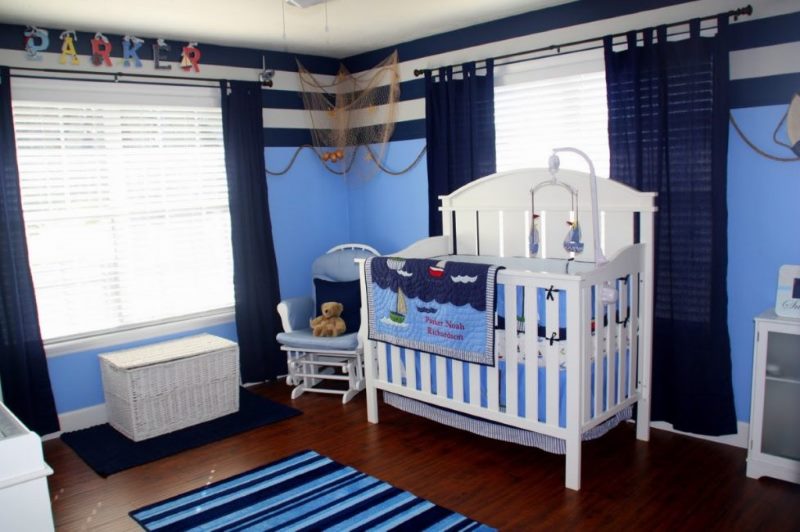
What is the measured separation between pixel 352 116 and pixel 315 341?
1.74m

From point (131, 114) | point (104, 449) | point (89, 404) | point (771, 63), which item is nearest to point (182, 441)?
point (104, 449)

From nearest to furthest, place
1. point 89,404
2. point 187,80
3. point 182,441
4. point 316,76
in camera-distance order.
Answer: point 182,441
point 89,404
point 187,80
point 316,76

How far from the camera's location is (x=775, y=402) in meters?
2.80

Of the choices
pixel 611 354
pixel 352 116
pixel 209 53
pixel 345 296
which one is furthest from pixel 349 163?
pixel 611 354

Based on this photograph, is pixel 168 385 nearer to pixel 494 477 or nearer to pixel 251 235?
pixel 251 235

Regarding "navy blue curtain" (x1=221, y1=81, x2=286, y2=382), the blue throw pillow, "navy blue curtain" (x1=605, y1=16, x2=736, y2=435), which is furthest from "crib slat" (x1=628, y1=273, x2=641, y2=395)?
"navy blue curtain" (x1=221, y1=81, x2=286, y2=382)

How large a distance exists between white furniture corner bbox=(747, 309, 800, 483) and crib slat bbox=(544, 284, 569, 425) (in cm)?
84

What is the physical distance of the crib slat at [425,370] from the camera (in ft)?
10.9

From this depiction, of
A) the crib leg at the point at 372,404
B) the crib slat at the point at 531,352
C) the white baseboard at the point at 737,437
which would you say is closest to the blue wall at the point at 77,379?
the crib leg at the point at 372,404

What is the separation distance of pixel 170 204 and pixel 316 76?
1.46 m

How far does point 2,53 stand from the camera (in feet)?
11.3

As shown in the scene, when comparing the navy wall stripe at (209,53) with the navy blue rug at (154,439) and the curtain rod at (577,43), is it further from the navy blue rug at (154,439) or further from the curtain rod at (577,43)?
the navy blue rug at (154,439)

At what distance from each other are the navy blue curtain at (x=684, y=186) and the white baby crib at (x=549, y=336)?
139 mm

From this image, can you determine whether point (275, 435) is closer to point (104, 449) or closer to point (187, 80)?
point (104, 449)
